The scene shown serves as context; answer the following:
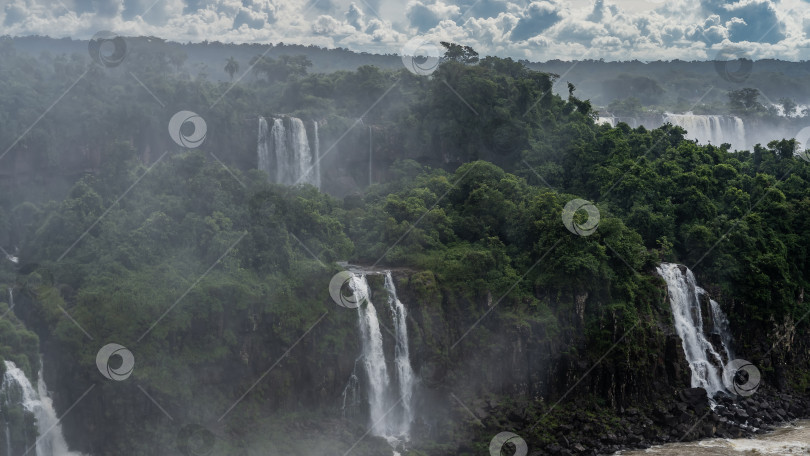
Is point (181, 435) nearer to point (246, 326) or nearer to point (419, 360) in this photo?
A: point (246, 326)

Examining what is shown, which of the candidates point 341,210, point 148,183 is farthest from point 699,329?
point 148,183

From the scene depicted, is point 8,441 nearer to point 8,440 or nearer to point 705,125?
point 8,440

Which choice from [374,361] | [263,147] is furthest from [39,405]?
[263,147]

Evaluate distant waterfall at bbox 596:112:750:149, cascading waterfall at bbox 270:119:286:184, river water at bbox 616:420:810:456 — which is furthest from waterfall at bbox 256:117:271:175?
distant waterfall at bbox 596:112:750:149

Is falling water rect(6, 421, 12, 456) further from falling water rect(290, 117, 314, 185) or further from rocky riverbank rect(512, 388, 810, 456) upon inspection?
falling water rect(290, 117, 314, 185)

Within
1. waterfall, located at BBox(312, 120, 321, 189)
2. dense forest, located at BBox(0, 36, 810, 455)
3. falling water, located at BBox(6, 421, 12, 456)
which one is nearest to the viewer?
falling water, located at BBox(6, 421, 12, 456)

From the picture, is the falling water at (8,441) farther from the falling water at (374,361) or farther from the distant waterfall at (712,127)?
the distant waterfall at (712,127)
